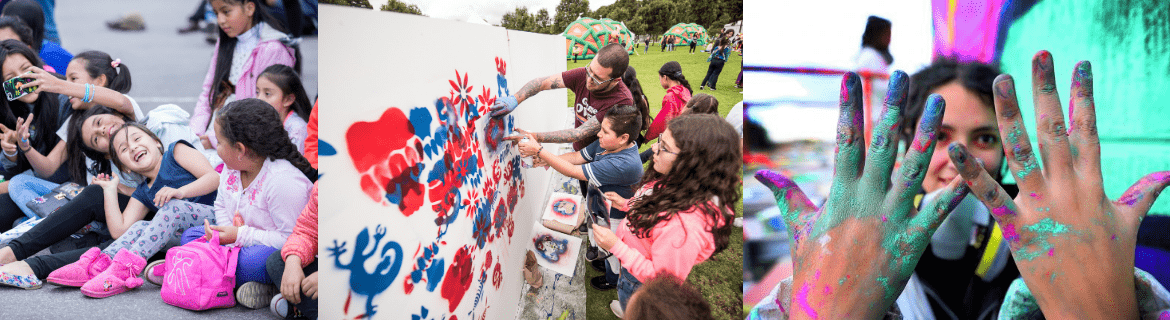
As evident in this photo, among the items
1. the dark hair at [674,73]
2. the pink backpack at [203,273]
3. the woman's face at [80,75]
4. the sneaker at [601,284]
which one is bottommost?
the sneaker at [601,284]

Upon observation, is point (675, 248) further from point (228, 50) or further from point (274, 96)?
point (228, 50)

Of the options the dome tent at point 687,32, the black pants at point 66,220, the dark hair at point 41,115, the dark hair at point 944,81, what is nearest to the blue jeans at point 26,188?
the dark hair at point 41,115

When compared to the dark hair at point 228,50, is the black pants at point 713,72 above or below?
below

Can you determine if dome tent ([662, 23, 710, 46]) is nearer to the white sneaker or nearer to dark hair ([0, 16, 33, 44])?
dark hair ([0, 16, 33, 44])

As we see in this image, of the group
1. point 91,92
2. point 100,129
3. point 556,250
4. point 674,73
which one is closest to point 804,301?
point 556,250

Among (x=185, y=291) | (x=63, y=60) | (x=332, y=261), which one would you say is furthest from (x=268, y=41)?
(x=63, y=60)

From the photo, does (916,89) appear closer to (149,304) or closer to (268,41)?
(268,41)

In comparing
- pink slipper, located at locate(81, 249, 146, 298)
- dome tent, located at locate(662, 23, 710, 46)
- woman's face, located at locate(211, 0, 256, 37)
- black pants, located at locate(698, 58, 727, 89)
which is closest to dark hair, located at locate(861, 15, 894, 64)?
woman's face, located at locate(211, 0, 256, 37)

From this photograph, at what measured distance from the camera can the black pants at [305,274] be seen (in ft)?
4.26

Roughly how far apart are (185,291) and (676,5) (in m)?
29.3

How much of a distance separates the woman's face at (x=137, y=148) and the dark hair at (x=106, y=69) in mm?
189

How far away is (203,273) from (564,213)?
2.16 m

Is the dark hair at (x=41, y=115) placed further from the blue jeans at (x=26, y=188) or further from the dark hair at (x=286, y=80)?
the dark hair at (x=286, y=80)

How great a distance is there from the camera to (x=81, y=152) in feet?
6.77
